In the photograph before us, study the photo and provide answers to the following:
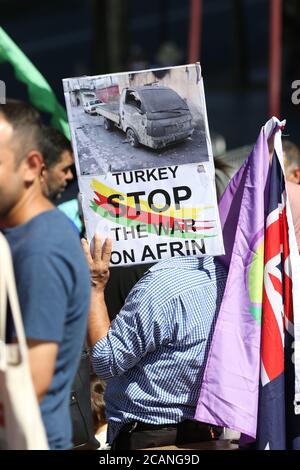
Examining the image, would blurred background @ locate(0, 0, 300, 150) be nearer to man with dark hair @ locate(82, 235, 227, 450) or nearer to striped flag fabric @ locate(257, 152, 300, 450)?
striped flag fabric @ locate(257, 152, 300, 450)

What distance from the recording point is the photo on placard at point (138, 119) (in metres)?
3.94

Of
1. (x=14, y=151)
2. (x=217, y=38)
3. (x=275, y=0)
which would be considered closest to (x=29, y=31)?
(x=217, y=38)

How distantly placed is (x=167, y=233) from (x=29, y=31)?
22964mm

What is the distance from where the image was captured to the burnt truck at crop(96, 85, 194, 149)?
3963mm

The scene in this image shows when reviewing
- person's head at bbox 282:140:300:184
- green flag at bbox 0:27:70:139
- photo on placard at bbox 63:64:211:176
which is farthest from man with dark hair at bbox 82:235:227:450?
person's head at bbox 282:140:300:184

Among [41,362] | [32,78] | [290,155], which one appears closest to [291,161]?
[290,155]

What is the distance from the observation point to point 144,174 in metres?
3.99

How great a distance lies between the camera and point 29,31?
26203mm

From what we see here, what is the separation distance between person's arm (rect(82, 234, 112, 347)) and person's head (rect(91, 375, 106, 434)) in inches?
40.8

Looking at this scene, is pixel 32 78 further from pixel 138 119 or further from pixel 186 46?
pixel 186 46

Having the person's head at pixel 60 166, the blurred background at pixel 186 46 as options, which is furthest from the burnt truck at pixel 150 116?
the blurred background at pixel 186 46

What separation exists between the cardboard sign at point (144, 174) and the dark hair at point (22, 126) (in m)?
0.77

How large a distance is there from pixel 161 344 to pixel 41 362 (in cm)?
100

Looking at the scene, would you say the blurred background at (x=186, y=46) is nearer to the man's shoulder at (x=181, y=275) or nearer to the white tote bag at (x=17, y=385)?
the man's shoulder at (x=181, y=275)
